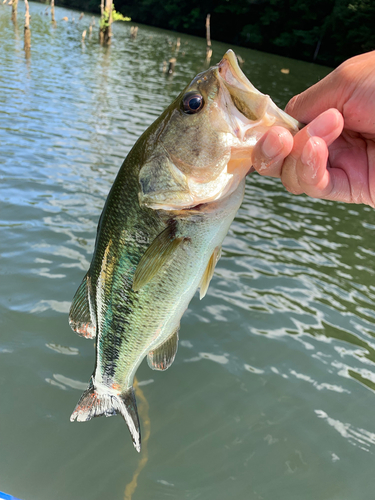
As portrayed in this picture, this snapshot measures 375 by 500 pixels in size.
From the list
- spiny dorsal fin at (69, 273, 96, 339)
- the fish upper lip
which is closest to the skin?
the fish upper lip

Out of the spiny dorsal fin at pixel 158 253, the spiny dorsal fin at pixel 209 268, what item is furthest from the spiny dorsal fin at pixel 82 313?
the spiny dorsal fin at pixel 209 268

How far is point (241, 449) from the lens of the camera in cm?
380

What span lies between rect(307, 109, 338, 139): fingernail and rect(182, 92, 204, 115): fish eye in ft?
1.77

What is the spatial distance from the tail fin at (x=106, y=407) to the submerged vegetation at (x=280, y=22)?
53.0 m

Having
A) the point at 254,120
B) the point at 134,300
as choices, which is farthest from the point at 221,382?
the point at 254,120

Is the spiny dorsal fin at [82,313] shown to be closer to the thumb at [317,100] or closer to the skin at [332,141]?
the skin at [332,141]

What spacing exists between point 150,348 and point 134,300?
40 centimetres

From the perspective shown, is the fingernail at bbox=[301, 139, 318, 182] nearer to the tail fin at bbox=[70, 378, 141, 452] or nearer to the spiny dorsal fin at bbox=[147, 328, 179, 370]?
the spiny dorsal fin at bbox=[147, 328, 179, 370]

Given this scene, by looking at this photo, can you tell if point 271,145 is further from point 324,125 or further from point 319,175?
point 319,175

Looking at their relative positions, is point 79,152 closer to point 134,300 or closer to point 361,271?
point 361,271

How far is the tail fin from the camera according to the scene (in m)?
2.65

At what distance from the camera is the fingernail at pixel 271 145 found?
1846 millimetres

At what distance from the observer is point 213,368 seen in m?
4.61

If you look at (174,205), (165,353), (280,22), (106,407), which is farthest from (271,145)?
(280,22)
